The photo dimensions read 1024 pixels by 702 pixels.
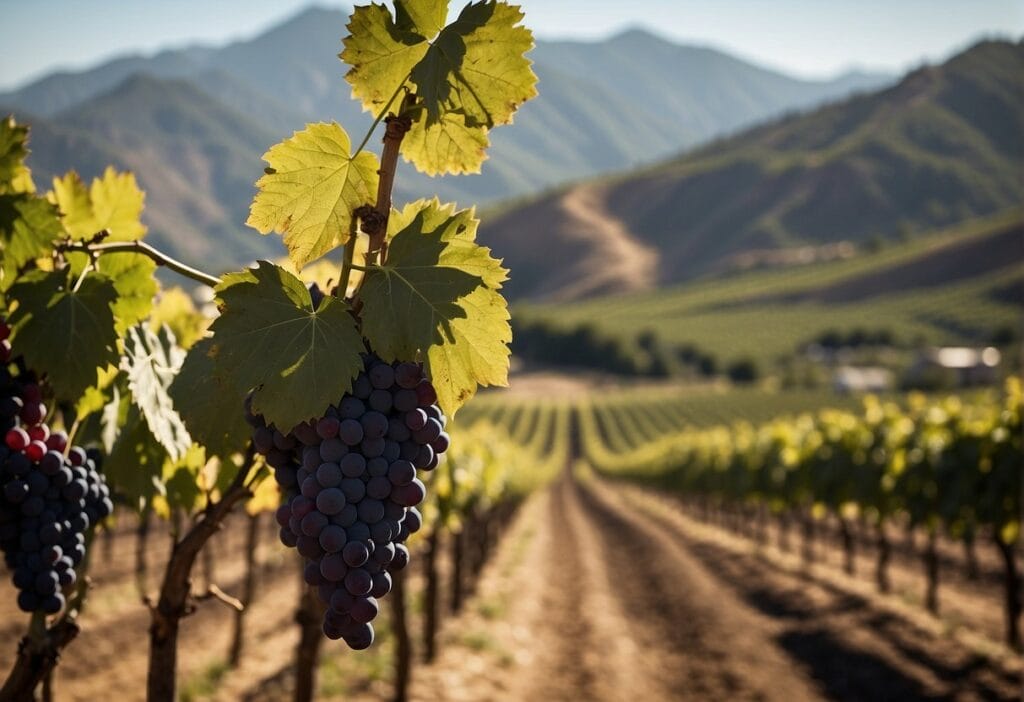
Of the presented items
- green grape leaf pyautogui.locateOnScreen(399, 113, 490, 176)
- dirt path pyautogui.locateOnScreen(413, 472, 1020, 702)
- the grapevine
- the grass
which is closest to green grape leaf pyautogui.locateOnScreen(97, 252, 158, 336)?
the grapevine

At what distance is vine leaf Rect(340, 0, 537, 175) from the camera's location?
1600mm

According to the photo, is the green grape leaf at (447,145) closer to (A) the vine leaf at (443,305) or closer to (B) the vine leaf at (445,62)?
(B) the vine leaf at (445,62)

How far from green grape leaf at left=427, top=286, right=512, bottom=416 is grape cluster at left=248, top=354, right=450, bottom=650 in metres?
0.06

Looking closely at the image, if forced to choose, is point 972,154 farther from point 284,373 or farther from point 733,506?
point 284,373

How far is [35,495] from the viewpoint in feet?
6.51

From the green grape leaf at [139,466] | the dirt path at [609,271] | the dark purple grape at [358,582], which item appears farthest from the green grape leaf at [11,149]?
the dirt path at [609,271]

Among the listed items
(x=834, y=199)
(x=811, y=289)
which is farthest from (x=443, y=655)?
(x=834, y=199)

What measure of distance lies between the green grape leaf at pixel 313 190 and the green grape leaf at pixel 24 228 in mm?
576

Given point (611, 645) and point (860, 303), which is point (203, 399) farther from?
point (860, 303)

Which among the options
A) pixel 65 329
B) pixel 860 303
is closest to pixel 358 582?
pixel 65 329

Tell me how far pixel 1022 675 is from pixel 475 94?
34.3ft

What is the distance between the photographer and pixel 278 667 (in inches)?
375

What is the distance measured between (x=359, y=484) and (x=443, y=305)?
1.24ft

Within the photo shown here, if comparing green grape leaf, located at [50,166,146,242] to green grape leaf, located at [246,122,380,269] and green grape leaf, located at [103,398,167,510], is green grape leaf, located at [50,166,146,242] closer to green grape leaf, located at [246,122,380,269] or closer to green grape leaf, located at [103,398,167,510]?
green grape leaf, located at [103,398,167,510]
